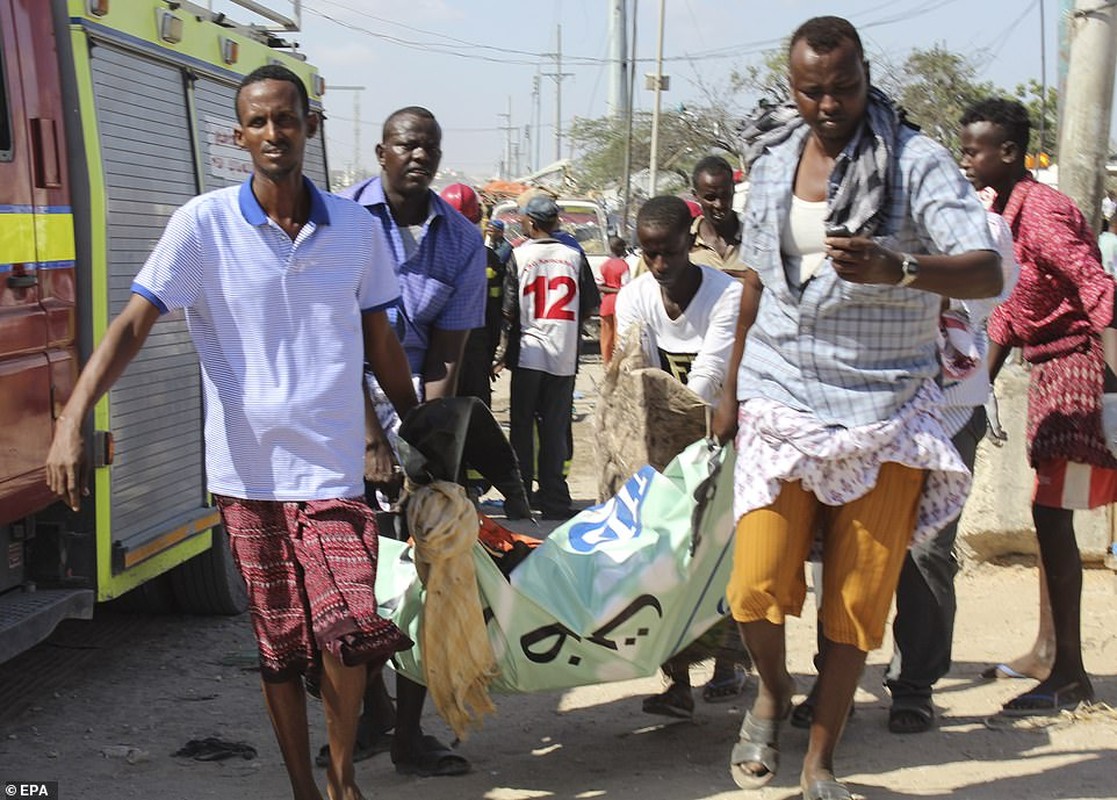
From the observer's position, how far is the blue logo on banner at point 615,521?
4.57 m

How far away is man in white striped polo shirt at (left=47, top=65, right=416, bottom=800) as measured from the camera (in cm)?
376

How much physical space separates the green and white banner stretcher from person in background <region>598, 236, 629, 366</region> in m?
1.08

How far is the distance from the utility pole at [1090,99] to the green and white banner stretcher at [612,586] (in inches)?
149

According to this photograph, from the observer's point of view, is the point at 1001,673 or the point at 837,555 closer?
the point at 837,555

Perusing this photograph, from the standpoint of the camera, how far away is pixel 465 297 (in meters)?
4.80

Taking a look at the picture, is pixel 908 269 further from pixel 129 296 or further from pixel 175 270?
pixel 129 296

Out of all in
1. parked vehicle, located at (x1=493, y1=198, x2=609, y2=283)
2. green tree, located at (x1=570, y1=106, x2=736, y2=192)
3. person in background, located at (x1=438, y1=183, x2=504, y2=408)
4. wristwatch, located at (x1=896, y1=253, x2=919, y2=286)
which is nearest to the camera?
wristwatch, located at (x1=896, y1=253, x2=919, y2=286)

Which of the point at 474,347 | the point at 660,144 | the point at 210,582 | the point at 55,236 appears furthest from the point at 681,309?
the point at 660,144

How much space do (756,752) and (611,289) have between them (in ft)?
43.7

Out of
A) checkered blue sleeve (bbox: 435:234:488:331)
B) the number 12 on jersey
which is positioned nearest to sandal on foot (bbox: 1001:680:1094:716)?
checkered blue sleeve (bbox: 435:234:488:331)

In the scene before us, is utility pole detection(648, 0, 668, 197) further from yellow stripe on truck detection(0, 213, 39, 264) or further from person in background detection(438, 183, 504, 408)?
yellow stripe on truck detection(0, 213, 39, 264)

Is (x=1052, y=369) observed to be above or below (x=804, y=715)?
above

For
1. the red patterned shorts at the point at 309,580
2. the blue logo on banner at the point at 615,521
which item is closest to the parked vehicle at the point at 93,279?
the red patterned shorts at the point at 309,580

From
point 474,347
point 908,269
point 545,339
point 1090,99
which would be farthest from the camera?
point 545,339
